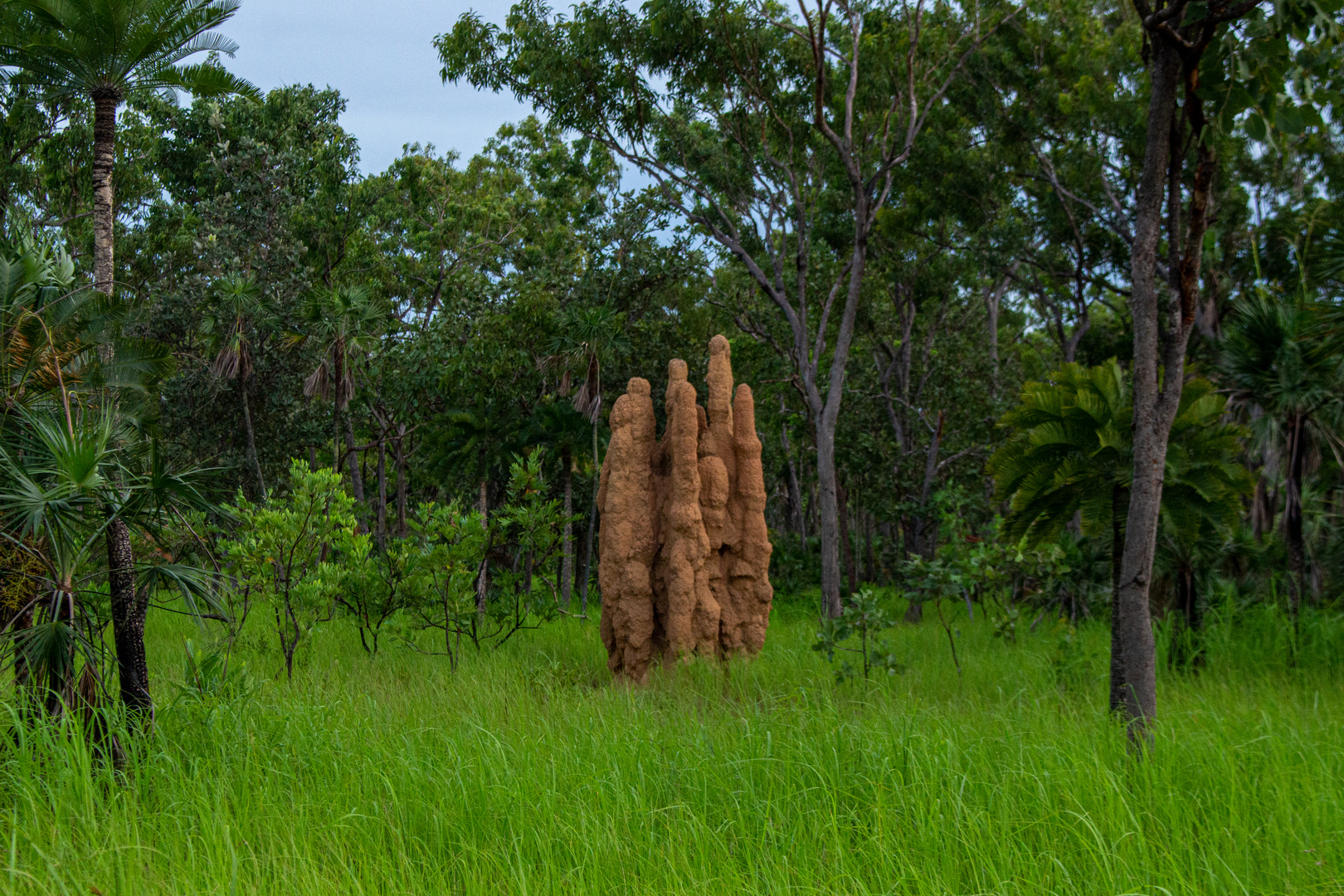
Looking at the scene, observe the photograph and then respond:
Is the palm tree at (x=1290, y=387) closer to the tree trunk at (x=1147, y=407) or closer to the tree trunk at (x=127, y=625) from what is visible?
the tree trunk at (x=1147, y=407)

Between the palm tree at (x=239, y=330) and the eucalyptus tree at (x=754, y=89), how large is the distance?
27.0ft

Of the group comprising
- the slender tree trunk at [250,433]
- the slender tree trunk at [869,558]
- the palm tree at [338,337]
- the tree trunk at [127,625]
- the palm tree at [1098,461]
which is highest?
the palm tree at [338,337]

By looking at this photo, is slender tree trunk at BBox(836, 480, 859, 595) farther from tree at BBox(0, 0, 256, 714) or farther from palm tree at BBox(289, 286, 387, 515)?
tree at BBox(0, 0, 256, 714)

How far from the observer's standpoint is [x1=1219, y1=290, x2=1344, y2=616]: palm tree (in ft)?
40.7

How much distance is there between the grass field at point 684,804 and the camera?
4973 mm

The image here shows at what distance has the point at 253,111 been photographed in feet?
92.0

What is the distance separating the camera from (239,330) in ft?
73.9

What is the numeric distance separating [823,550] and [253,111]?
22672mm

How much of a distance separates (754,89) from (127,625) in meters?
14.3

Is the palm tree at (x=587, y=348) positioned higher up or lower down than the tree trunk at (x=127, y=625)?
higher up

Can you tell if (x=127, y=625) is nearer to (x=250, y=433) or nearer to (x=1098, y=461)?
(x=1098, y=461)

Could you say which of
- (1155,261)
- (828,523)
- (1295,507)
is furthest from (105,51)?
(1295,507)

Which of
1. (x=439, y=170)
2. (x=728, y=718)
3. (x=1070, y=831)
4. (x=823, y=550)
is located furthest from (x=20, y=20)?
(x=439, y=170)

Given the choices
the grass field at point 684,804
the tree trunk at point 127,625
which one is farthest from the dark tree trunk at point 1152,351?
the tree trunk at point 127,625
